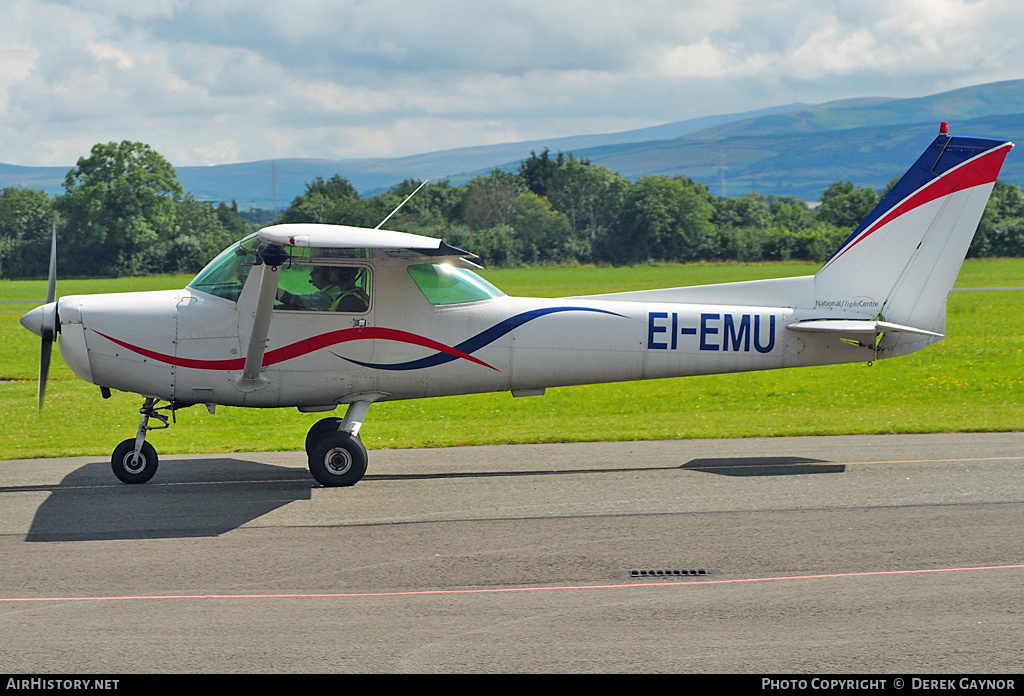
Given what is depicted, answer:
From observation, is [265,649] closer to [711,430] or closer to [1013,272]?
[711,430]

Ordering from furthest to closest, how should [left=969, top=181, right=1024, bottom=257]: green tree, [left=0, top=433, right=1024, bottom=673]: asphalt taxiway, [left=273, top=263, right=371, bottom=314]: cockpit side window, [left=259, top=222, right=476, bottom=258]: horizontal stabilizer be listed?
[left=969, top=181, right=1024, bottom=257]: green tree < [left=273, top=263, right=371, bottom=314]: cockpit side window < [left=259, top=222, right=476, bottom=258]: horizontal stabilizer < [left=0, top=433, right=1024, bottom=673]: asphalt taxiway

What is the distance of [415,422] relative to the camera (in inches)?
642

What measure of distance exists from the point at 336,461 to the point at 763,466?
4.87 m

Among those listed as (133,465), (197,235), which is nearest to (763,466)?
(133,465)

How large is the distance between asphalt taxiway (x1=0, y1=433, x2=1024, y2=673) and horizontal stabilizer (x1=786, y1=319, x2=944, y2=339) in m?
1.54

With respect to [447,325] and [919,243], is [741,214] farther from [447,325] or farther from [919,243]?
[447,325]

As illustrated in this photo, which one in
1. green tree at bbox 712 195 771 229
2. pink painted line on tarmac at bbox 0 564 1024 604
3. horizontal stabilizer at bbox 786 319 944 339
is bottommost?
pink painted line on tarmac at bbox 0 564 1024 604

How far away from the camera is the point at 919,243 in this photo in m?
12.1

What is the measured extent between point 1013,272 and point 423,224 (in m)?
39.6

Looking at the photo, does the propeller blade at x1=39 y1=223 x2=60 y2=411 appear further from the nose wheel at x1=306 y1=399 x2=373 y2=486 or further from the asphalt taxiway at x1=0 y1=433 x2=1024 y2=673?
the nose wheel at x1=306 y1=399 x2=373 y2=486

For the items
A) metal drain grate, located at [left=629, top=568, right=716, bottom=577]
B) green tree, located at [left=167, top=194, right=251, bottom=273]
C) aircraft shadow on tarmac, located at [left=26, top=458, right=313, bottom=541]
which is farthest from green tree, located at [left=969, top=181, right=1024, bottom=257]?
metal drain grate, located at [left=629, top=568, right=716, bottom=577]

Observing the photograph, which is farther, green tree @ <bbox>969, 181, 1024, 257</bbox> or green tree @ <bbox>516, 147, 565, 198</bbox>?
green tree @ <bbox>516, 147, 565, 198</bbox>

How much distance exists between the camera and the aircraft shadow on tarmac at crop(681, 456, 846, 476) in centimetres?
1138
